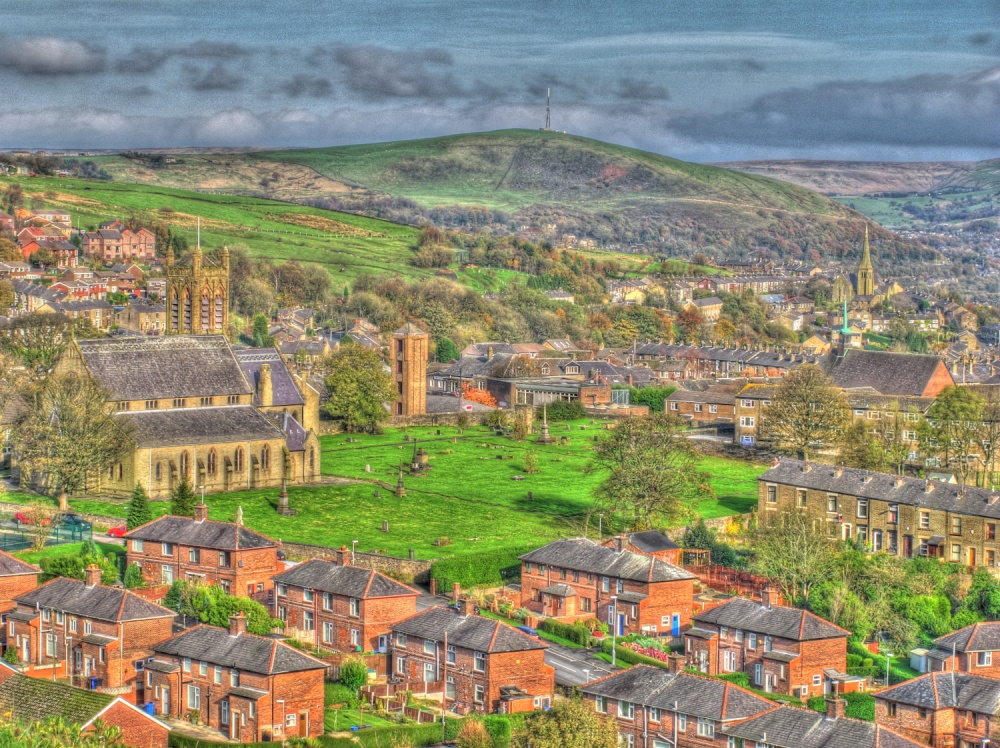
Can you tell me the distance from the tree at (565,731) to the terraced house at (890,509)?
32.5m

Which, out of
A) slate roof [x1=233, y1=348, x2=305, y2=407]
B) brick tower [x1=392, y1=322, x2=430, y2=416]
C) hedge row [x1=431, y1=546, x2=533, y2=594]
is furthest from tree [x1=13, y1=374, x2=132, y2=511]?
brick tower [x1=392, y1=322, x2=430, y2=416]

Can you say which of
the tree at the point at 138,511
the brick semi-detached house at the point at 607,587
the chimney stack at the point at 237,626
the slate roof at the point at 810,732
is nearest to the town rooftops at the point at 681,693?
the slate roof at the point at 810,732

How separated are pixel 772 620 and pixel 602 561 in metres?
10.1

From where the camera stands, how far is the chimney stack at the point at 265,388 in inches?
3799

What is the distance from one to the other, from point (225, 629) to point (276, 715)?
16.3 feet

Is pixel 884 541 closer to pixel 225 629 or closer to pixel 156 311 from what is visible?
pixel 225 629

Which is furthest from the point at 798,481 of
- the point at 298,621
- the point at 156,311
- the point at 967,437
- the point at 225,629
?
the point at 156,311

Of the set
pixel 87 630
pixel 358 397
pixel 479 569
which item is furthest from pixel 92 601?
pixel 358 397

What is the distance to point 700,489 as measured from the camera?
8825cm

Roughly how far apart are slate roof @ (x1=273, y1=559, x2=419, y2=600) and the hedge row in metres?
6.01

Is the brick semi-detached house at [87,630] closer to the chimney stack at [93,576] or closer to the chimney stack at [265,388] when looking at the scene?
the chimney stack at [93,576]

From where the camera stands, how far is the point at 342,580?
64.3 meters

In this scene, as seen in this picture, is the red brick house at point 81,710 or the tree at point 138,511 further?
the tree at point 138,511

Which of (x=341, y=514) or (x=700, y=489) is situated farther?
(x=700, y=489)
